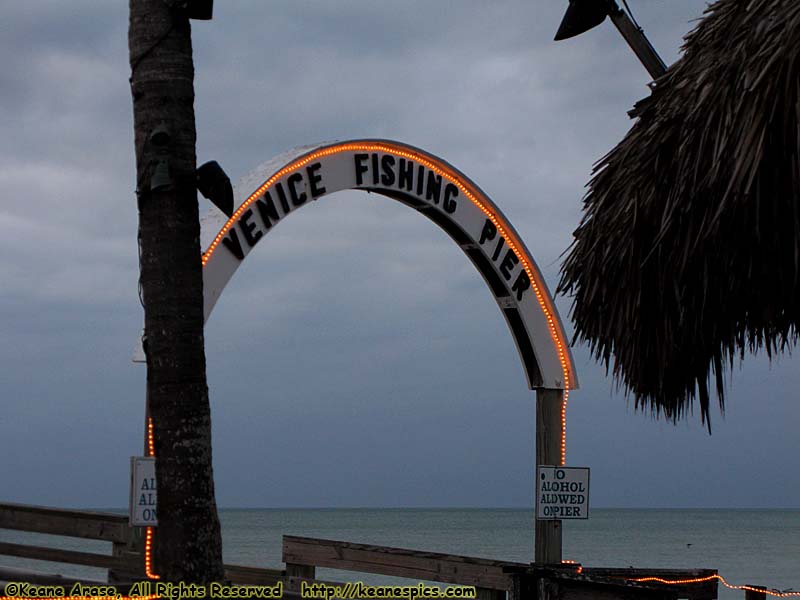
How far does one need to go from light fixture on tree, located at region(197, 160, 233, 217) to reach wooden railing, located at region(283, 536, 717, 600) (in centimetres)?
369

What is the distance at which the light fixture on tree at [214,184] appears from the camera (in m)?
7.86

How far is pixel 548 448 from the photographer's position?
45.7ft

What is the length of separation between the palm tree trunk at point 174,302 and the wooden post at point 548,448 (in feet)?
22.0

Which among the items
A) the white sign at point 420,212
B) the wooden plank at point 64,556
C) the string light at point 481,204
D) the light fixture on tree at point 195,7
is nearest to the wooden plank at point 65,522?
the wooden plank at point 64,556

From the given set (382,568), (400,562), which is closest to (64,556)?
(382,568)

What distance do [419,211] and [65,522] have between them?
16.8 ft

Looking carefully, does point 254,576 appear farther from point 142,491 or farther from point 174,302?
point 174,302

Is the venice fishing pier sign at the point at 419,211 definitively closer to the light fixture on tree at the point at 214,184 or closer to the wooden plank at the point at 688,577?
the light fixture on tree at the point at 214,184

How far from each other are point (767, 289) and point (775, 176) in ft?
3.16

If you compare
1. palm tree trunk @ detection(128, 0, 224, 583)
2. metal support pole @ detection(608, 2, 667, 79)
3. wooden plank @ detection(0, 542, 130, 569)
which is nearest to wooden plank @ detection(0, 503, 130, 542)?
wooden plank @ detection(0, 542, 130, 569)

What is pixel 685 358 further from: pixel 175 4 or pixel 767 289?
pixel 175 4

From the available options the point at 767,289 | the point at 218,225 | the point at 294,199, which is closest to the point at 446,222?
the point at 294,199

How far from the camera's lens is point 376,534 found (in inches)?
4518

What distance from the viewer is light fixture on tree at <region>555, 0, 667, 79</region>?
31.6 feet
